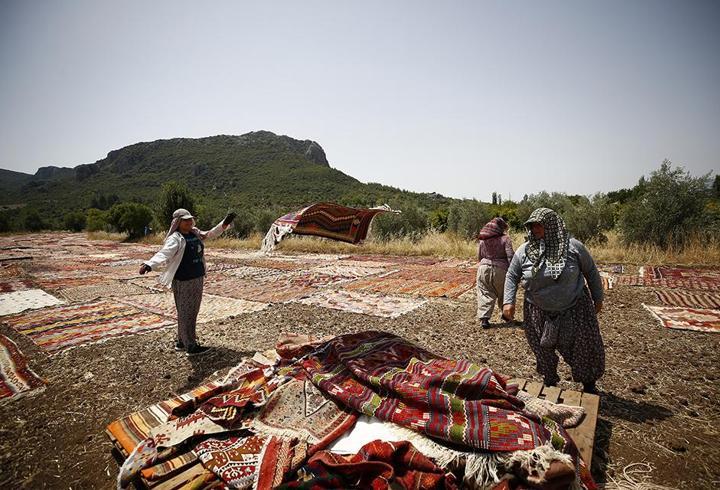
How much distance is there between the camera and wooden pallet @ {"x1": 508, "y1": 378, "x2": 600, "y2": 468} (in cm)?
248

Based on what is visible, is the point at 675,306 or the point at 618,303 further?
the point at 618,303

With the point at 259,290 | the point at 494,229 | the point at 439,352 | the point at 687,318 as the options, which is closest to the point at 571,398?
the point at 439,352

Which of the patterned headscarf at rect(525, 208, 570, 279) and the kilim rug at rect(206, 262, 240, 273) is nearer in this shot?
the patterned headscarf at rect(525, 208, 570, 279)

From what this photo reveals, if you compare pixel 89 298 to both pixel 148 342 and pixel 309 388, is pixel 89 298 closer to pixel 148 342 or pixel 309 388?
pixel 148 342

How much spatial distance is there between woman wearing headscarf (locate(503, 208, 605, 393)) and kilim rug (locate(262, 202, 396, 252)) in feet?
5.89

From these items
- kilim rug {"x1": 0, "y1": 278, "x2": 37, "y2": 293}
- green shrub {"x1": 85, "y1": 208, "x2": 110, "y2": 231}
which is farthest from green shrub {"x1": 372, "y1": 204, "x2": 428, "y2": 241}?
green shrub {"x1": 85, "y1": 208, "x2": 110, "y2": 231}

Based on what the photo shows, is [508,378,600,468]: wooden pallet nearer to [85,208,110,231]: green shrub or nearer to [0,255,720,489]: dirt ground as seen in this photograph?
[0,255,720,489]: dirt ground

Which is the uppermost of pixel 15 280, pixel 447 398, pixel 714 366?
pixel 447 398

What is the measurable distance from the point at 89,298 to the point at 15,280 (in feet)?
17.0

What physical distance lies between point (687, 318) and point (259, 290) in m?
8.67

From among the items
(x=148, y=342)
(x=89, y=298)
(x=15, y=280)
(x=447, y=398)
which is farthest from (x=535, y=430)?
(x=15, y=280)

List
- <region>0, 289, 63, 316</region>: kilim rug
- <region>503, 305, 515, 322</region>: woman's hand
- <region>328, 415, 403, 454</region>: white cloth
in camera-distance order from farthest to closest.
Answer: <region>0, 289, 63, 316</region>: kilim rug, <region>503, 305, 515, 322</region>: woman's hand, <region>328, 415, 403, 454</region>: white cloth

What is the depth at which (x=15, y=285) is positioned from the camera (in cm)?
1060

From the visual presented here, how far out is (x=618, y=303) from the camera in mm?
7027
